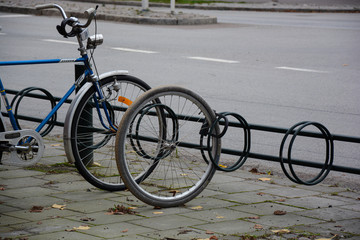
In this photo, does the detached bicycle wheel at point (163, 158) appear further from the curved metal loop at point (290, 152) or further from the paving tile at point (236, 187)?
the curved metal loop at point (290, 152)

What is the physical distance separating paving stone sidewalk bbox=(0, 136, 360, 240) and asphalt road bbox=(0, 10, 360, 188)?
3.92ft

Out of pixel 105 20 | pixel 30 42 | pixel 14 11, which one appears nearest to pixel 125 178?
pixel 30 42

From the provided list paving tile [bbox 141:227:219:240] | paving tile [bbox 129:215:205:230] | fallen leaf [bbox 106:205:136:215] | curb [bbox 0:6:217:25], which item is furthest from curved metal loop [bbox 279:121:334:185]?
curb [bbox 0:6:217:25]

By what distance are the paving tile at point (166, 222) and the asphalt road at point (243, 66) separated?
2.20 m

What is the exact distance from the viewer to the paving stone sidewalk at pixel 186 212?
400 centimetres

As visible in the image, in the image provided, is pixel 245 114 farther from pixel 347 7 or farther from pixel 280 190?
pixel 347 7

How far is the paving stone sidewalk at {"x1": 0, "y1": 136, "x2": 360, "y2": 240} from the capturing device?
4.00 m

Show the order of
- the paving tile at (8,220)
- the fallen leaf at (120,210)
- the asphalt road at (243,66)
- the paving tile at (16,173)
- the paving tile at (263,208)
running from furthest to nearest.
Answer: the asphalt road at (243,66), the paving tile at (16,173), the paving tile at (263,208), the fallen leaf at (120,210), the paving tile at (8,220)

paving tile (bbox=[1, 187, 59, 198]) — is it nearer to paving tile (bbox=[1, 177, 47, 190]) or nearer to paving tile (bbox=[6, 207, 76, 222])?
paving tile (bbox=[1, 177, 47, 190])

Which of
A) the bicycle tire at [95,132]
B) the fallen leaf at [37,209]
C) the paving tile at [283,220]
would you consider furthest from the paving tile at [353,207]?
the fallen leaf at [37,209]

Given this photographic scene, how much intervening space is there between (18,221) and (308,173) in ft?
9.96

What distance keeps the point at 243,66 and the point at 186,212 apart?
8.40 meters

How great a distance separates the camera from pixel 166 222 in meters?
4.24

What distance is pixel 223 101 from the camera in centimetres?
944
